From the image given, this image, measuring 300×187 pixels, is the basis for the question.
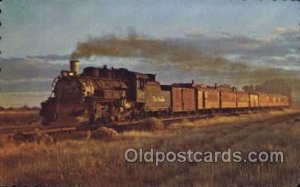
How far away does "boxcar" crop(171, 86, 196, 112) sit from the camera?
6762 millimetres

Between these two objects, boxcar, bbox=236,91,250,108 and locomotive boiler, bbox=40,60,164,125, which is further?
boxcar, bbox=236,91,250,108

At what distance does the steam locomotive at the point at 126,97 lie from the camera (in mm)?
6324

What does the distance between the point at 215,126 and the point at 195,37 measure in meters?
1.47

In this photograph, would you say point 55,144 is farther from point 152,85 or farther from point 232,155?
point 232,155

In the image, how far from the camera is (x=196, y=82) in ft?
21.3

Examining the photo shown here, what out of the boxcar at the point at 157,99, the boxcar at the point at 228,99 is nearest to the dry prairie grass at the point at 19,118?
the boxcar at the point at 157,99

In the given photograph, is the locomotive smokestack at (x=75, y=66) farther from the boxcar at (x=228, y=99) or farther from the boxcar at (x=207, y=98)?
the boxcar at (x=228, y=99)

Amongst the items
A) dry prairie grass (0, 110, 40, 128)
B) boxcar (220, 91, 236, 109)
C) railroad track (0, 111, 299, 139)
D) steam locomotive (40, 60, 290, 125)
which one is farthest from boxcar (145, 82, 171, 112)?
dry prairie grass (0, 110, 40, 128)

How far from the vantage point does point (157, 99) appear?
7.26m

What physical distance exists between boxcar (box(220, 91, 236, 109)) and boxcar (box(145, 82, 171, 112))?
71 cm

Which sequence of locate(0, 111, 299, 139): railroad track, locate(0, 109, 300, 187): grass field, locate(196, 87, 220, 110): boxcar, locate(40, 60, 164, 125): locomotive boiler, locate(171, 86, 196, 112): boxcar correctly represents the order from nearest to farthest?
locate(0, 109, 300, 187): grass field < locate(0, 111, 299, 139): railroad track < locate(40, 60, 164, 125): locomotive boiler < locate(171, 86, 196, 112): boxcar < locate(196, 87, 220, 110): boxcar

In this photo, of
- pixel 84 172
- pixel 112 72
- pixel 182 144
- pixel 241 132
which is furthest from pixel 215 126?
pixel 84 172

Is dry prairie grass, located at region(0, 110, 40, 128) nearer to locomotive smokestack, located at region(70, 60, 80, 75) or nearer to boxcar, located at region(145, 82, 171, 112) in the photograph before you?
locomotive smokestack, located at region(70, 60, 80, 75)

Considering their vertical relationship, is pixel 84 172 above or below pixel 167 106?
below
